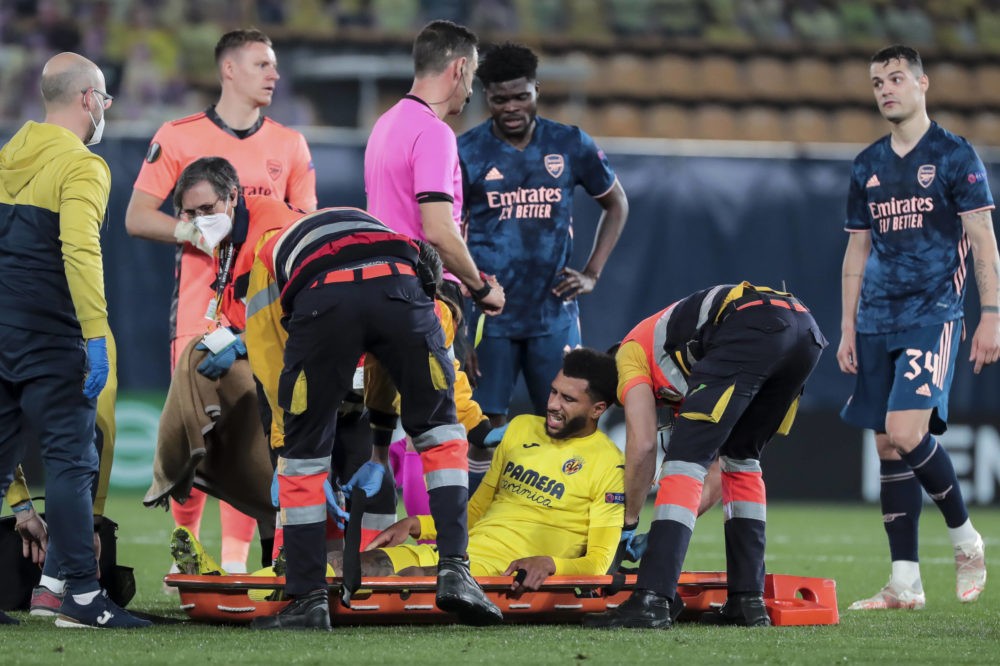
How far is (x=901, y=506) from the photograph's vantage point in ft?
20.0

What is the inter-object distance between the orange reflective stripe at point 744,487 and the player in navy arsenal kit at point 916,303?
4.16ft

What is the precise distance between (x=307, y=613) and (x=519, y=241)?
2.55 m

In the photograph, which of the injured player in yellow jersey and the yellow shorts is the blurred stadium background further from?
the yellow shorts

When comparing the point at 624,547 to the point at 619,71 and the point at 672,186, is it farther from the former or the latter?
the point at 619,71

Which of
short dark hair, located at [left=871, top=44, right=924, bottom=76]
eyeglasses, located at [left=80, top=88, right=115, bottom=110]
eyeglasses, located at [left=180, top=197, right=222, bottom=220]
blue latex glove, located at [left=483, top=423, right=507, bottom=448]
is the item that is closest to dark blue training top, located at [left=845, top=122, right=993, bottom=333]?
short dark hair, located at [left=871, top=44, right=924, bottom=76]

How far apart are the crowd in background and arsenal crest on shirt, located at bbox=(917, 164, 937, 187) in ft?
25.6

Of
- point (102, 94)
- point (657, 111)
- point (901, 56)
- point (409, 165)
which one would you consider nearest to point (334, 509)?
point (409, 165)

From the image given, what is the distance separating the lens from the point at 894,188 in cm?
620

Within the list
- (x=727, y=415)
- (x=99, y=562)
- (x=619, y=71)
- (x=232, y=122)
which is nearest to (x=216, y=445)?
(x=99, y=562)

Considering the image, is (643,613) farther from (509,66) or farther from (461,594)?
(509,66)

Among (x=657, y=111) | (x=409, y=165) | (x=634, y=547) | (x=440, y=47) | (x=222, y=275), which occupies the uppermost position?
(x=657, y=111)

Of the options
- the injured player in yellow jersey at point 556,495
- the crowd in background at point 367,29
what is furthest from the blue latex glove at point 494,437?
the crowd in background at point 367,29

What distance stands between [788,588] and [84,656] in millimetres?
2565

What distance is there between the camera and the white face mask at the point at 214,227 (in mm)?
4707
